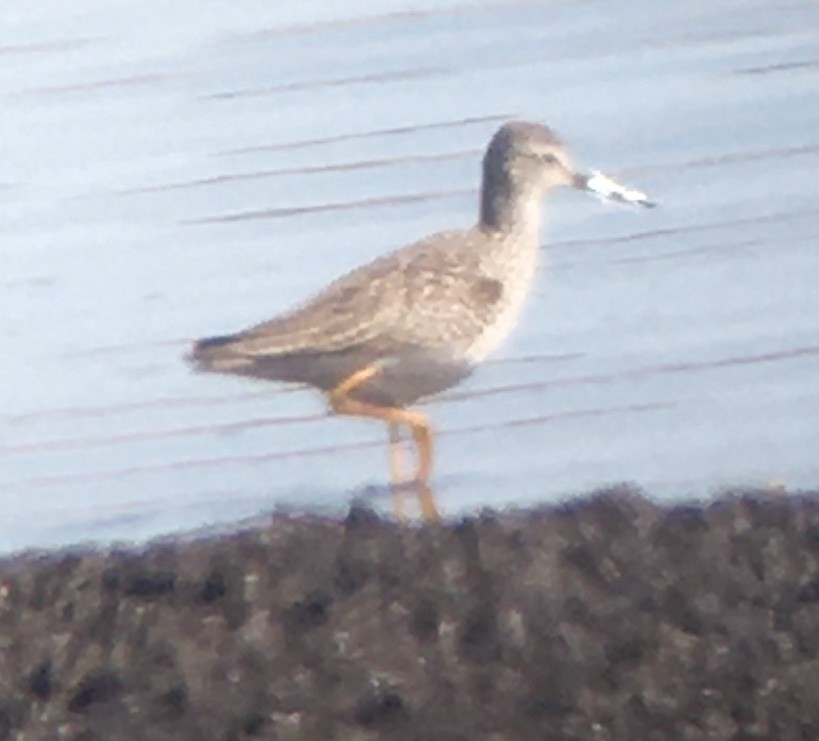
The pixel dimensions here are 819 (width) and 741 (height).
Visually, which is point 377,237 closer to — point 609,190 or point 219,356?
point 609,190

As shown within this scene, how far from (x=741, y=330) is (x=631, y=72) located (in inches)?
108

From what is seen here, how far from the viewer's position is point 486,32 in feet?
40.8

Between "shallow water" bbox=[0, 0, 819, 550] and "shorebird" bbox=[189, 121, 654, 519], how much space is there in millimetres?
319

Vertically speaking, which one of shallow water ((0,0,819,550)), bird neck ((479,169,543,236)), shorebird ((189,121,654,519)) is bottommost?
shallow water ((0,0,819,550))

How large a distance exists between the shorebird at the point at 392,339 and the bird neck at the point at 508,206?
34cm

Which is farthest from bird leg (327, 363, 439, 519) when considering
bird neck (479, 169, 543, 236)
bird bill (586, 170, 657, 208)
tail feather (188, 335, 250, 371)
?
bird bill (586, 170, 657, 208)

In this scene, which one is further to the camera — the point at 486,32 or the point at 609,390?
the point at 486,32

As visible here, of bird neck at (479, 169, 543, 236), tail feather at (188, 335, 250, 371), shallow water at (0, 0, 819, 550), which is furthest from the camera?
bird neck at (479, 169, 543, 236)

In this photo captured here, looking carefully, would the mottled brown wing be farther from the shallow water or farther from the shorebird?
the shallow water

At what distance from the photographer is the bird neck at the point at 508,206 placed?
832cm

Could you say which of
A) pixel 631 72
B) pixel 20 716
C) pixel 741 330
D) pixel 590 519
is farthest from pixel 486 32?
pixel 20 716

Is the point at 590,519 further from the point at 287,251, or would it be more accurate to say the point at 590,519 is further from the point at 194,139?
the point at 194,139

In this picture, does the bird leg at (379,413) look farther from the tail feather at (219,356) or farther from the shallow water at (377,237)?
the tail feather at (219,356)

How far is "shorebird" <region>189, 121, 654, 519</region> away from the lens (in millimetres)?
7645
